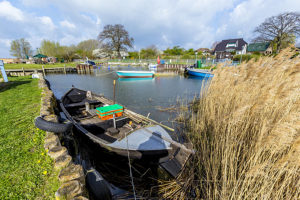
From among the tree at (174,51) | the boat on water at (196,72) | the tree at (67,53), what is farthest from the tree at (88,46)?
the boat on water at (196,72)

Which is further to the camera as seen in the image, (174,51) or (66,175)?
(174,51)

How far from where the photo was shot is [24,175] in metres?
2.69

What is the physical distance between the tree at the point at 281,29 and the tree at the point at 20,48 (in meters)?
95.2

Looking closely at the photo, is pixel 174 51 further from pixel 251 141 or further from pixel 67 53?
pixel 251 141

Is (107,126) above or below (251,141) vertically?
below

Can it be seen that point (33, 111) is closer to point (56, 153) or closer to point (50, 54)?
point (56, 153)

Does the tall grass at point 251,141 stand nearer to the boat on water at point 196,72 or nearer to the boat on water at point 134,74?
the boat on water at point 134,74

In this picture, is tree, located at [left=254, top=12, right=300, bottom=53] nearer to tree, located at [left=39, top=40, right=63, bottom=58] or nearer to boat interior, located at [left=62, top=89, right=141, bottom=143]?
boat interior, located at [left=62, top=89, right=141, bottom=143]

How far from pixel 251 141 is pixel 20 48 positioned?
9483 cm

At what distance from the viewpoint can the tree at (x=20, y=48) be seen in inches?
2441

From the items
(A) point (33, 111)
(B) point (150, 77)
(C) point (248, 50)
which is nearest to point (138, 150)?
(A) point (33, 111)

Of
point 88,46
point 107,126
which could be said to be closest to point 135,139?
point 107,126

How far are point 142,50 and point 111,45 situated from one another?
61.9ft

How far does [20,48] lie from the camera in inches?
2515
